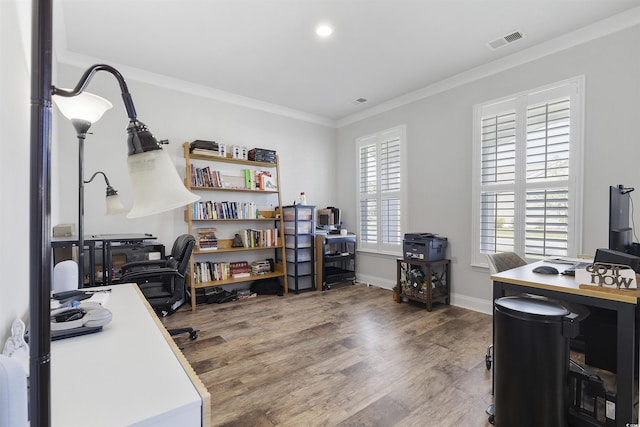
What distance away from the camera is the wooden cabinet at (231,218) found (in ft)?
12.7

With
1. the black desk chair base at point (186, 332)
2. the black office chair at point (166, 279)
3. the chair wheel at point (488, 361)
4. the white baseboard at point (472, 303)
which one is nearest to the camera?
the chair wheel at point (488, 361)

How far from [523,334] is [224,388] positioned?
5.85 ft

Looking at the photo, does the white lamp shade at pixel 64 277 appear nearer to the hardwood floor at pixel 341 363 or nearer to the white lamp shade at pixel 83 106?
the white lamp shade at pixel 83 106

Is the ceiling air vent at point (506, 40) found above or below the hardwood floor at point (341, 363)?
above

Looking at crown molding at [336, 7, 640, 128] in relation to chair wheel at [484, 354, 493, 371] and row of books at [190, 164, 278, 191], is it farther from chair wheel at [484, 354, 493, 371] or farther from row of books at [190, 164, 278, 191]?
chair wheel at [484, 354, 493, 371]

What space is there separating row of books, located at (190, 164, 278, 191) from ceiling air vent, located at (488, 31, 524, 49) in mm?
3054

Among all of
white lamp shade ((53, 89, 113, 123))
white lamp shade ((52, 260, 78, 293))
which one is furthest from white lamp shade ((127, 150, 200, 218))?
white lamp shade ((52, 260, 78, 293))

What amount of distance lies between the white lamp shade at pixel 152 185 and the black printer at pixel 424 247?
130 inches

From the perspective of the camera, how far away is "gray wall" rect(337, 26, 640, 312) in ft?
8.55

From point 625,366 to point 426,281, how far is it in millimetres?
2201

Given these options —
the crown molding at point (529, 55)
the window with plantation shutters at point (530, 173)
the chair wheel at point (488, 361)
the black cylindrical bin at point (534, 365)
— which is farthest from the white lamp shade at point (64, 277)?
the crown molding at point (529, 55)

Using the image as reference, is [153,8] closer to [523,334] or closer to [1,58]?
A: [1,58]

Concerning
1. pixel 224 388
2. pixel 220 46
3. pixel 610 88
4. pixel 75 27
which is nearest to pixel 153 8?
pixel 220 46

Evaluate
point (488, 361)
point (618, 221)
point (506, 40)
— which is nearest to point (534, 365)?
point (488, 361)
